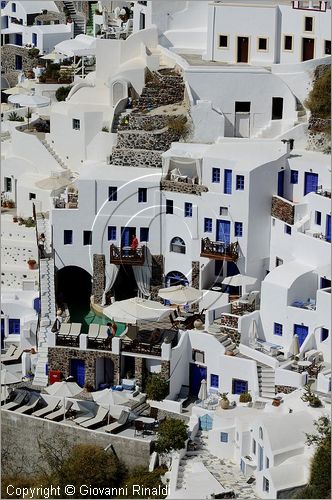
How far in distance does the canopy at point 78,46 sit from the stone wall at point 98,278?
12.1 meters

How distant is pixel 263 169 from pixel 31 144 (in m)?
10.6

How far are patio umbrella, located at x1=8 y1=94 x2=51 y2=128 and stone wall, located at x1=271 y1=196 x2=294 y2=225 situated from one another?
1197 cm

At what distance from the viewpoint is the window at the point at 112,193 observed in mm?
66688

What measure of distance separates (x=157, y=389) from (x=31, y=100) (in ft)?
50.4

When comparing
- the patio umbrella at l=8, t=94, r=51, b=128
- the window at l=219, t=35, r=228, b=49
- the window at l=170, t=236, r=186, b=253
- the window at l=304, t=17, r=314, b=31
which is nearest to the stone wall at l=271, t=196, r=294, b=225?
the window at l=170, t=236, r=186, b=253

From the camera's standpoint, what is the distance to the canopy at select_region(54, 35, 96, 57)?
77.5 metres

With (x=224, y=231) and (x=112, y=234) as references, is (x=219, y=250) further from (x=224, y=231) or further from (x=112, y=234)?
(x=112, y=234)

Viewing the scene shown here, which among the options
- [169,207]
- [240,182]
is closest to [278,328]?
[240,182]

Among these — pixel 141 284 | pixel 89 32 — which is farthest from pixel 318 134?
pixel 89 32

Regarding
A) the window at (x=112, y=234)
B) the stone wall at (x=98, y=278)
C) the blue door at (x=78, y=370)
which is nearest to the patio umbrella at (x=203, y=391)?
the blue door at (x=78, y=370)

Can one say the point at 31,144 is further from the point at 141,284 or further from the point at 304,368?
the point at 304,368

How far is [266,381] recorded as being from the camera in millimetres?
62281

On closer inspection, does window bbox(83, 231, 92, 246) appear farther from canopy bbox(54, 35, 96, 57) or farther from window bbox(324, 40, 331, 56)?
canopy bbox(54, 35, 96, 57)

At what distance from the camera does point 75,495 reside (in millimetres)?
60312
